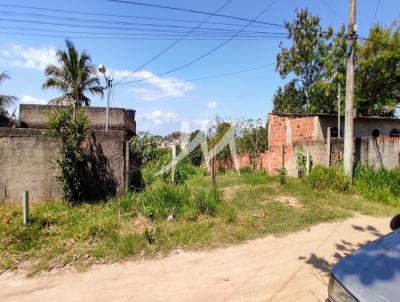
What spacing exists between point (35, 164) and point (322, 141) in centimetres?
848

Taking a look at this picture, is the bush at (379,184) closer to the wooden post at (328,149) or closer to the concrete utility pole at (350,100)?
the concrete utility pole at (350,100)

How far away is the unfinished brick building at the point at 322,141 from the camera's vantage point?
32.4 ft

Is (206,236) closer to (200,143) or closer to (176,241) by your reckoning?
(176,241)

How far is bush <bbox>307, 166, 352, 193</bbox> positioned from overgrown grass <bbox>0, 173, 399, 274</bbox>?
79 centimetres

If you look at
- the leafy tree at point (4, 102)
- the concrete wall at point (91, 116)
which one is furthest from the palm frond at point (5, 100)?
the concrete wall at point (91, 116)

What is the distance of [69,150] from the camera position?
6.32m

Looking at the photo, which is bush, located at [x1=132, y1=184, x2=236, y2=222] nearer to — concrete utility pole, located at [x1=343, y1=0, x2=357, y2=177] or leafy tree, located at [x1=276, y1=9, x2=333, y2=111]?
concrete utility pole, located at [x1=343, y1=0, x2=357, y2=177]

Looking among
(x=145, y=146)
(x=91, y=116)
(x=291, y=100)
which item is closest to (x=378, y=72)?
(x=291, y=100)

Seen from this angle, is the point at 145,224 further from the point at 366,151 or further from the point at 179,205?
the point at 366,151

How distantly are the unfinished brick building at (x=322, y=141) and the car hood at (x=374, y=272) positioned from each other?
7.75 meters

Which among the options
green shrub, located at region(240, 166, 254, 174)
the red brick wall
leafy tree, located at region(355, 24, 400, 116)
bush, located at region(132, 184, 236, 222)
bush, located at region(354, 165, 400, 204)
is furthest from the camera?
leafy tree, located at region(355, 24, 400, 116)

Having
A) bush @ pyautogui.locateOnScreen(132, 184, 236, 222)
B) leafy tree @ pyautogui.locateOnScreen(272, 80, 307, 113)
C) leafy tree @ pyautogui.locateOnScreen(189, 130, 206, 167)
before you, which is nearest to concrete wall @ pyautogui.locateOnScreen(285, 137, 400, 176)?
bush @ pyautogui.locateOnScreen(132, 184, 236, 222)

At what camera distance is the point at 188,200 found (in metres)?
6.32

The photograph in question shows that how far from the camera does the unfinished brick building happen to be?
32.4 ft
